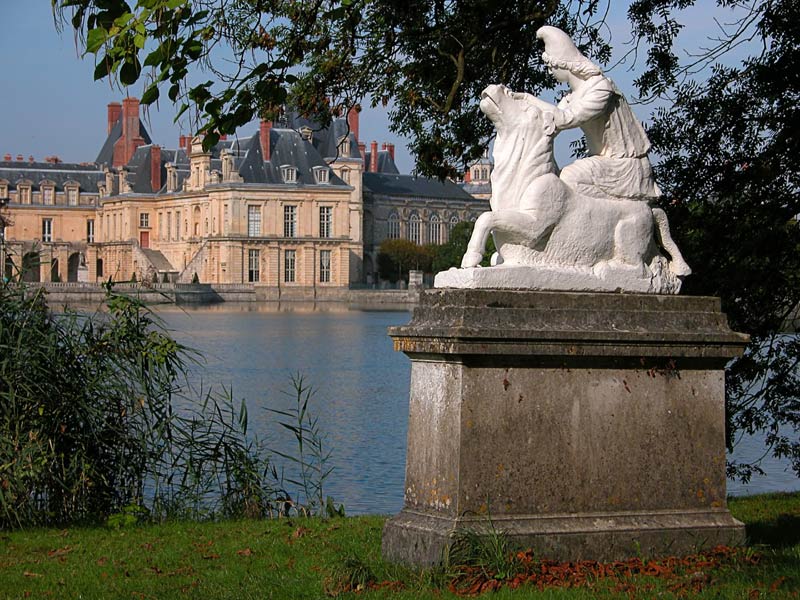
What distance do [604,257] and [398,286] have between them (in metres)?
88.3

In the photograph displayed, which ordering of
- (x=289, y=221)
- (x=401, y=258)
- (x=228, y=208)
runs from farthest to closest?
(x=401, y=258), (x=289, y=221), (x=228, y=208)

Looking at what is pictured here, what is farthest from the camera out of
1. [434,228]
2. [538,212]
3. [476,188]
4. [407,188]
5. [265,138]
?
[476,188]

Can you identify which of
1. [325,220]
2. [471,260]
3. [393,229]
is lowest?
[471,260]

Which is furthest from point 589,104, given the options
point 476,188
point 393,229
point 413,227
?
point 476,188

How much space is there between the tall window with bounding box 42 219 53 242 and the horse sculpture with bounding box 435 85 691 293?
99667 millimetres

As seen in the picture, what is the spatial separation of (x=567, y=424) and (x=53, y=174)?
4058 inches

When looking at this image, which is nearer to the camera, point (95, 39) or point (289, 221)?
point (95, 39)

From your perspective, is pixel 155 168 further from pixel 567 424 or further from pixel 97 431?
pixel 567 424

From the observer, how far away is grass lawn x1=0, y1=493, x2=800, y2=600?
484 cm

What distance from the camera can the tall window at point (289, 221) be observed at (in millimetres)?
91331

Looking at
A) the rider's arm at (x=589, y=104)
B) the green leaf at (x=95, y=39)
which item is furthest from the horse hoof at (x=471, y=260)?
the green leaf at (x=95, y=39)

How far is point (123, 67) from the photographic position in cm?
549

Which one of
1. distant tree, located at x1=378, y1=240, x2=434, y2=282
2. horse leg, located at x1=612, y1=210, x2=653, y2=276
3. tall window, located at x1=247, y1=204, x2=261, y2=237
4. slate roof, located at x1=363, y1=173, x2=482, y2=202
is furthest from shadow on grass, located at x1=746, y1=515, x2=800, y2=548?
slate roof, located at x1=363, y1=173, x2=482, y2=202

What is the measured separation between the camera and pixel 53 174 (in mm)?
103625
